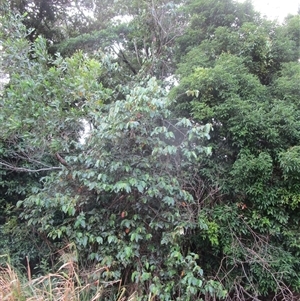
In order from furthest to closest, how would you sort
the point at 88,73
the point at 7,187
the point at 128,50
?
the point at 128,50, the point at 7,187, the point at 88,73

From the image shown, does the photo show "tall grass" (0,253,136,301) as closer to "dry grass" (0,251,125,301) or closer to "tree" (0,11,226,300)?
"dry grass" (0,251,125,301)

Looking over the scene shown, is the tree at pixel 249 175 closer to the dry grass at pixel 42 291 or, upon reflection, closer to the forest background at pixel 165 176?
the forest background at pixel 165 176

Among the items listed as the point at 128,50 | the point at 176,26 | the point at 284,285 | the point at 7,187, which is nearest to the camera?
the point at 284,285

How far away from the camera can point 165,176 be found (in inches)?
115

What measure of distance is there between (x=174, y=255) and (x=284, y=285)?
1.45 meters

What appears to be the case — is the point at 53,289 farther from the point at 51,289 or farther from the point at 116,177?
the point at 116,177

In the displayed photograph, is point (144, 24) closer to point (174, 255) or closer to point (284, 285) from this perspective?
point (174, 255)

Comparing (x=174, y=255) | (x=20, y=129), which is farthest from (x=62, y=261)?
(x=20, y=129)

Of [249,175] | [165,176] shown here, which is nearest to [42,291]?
[165,176]

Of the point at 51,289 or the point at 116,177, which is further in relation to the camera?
the point at 116,177

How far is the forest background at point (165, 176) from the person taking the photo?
8.89 feet

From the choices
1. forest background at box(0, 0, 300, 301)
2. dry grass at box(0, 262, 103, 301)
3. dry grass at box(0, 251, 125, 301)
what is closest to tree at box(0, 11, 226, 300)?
forest background at box(0, 0, 300, 301)

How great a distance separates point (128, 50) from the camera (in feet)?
18.4

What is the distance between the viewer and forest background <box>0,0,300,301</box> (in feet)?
8.89
